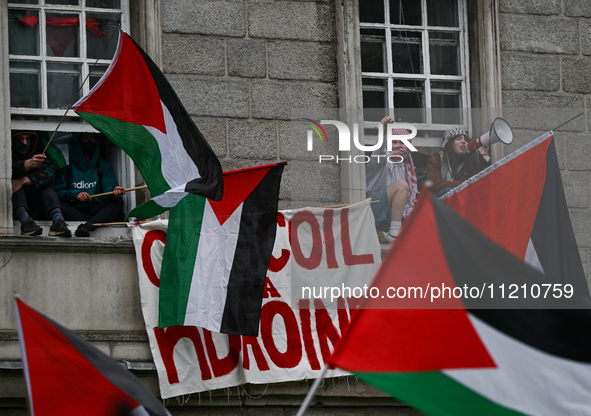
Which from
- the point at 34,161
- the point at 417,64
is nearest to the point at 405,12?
the point at 417,64

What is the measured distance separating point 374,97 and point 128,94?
347cm

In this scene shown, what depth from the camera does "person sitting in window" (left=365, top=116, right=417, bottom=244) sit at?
9711mm

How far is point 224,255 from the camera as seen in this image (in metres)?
8.28

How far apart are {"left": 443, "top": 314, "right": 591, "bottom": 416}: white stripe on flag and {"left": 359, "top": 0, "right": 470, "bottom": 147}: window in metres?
5.43

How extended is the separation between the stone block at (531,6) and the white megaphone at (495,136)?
1518mm

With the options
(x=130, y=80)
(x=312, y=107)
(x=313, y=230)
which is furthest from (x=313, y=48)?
(x=130, y=80)

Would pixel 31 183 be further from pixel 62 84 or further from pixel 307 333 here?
pixel 307 333

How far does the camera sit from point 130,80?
304 inches

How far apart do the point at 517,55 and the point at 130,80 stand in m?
4.80

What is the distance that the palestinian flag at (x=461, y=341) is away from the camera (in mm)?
4816

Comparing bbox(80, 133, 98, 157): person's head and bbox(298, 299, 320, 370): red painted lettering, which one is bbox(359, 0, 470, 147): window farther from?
bbox(80, 133, 98, 157): person's head

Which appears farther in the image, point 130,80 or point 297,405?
point 297,405

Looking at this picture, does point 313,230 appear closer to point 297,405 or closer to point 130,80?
point 297,405

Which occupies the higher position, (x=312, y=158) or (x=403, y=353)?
(x=312, y=158)
